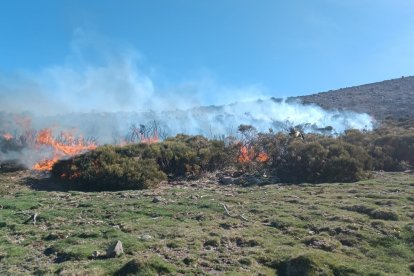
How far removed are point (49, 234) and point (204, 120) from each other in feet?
124

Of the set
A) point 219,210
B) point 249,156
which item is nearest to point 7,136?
point 249,156

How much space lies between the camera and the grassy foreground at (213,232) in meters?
14.1

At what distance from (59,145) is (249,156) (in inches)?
521

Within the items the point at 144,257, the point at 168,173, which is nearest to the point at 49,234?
the point at 144,257

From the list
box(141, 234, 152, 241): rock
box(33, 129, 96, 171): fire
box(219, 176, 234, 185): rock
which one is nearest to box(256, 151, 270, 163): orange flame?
box(219, 176, 234, 185): rock

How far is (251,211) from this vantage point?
68.6ft

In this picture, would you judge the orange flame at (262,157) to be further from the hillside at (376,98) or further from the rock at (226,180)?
the hillside at (376,98)

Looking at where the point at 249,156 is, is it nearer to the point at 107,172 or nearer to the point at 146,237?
the point at 107,172

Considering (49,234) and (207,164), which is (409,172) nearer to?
(207,164)

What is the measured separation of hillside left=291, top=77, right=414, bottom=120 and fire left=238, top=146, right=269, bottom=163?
106 ft

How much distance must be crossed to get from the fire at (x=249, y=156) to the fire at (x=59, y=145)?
10.3 metres

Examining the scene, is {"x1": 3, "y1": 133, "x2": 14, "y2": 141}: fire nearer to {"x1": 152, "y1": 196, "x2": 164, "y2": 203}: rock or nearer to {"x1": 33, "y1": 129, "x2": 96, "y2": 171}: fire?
{"x1": 33, "y1": 129, "x2": 96, "y2": 171}: fire

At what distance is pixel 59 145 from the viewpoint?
35.0 m

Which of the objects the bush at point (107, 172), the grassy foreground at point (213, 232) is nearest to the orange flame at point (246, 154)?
the bush at point (107, 172)
